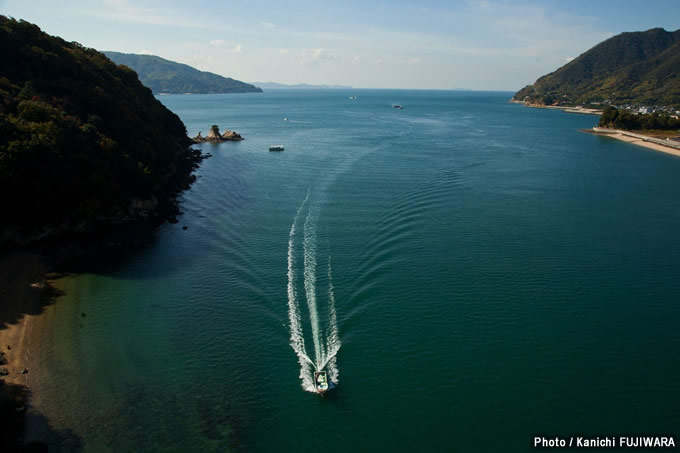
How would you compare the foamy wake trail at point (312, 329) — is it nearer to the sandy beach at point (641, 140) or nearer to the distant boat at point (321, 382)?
the distant boat at point (321, 382)

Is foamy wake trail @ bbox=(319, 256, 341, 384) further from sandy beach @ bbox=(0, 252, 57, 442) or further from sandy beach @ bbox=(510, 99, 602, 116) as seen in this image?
sandy beach @ bbox=(510, 99, 602, 116)

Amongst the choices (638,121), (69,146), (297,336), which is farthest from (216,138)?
(638,121)

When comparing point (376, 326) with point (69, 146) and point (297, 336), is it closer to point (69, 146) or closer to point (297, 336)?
point (297, 336)

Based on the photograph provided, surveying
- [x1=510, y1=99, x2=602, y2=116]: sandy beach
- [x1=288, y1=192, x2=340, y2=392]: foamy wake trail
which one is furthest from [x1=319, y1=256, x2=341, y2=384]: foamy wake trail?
[x1=510, y1=99, x2=602, y2=116]: sandy beach

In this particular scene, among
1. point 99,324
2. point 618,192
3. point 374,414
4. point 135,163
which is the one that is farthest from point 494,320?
point 618,192

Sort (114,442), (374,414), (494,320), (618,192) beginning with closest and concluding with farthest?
1. (114,442)
2. (374,414)
3. (494,320)
4. (618,192)

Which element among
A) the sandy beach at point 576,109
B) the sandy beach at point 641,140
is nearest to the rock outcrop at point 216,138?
the sandy beach at point 641,140

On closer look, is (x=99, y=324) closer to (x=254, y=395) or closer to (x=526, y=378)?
(x=254, y=395)
